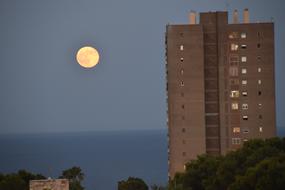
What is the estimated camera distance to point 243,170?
69500mm

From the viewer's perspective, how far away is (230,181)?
68.7 meters

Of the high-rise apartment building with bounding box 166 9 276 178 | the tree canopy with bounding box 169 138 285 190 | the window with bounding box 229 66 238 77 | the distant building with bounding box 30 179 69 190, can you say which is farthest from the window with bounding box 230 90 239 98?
the distant building with bounding box 30 179 69 190

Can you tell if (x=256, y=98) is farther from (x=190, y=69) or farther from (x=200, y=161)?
(x=200, y=161)

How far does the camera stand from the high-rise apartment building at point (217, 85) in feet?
344

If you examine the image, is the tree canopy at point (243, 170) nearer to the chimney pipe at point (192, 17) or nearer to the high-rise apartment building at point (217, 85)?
the high-rise apartment building at point (217, 85)

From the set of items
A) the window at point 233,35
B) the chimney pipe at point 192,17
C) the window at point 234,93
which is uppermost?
the chimney pipe at point 192,17

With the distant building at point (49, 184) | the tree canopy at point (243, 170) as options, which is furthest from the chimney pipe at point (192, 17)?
the distant building at point (49, 184)

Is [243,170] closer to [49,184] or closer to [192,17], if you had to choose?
[49,184]

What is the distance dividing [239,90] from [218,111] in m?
3.94

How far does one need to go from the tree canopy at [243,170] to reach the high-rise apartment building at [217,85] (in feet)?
→ 83.4

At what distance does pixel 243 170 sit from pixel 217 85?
3811 cm

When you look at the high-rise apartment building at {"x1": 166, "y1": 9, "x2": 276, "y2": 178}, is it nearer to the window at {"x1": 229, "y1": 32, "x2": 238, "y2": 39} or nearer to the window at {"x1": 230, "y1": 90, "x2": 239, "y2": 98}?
the window at {"x1": 229, "y1": 32, "x2": 238, "y2": 39}

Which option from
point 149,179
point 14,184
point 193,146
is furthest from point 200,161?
point 149,179

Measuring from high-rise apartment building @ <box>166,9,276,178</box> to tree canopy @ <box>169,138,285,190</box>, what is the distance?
25412 mm
